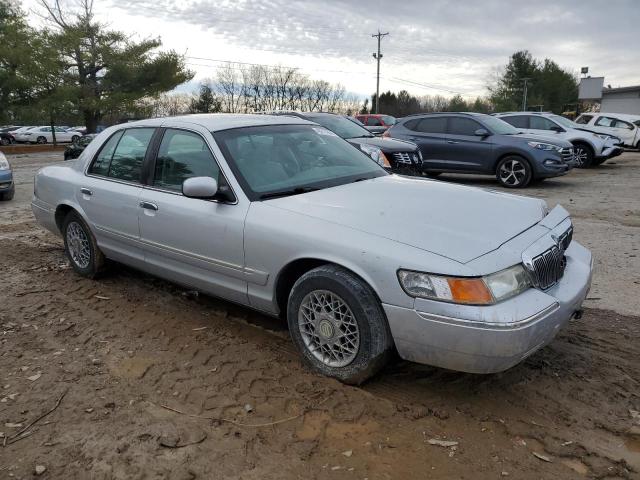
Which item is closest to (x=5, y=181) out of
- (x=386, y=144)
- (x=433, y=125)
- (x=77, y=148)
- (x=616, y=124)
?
(x=386, y=144)

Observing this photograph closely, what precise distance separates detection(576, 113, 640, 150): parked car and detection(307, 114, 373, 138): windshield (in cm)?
1066

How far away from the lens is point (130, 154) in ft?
15.5

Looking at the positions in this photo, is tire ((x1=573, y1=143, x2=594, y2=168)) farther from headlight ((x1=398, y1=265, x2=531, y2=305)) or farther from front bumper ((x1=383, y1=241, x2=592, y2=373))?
headlight ((x1=398, y1=265, x2=531, y2=305))

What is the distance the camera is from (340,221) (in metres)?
3.21

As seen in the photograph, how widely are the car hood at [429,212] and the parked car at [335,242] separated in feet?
0.04

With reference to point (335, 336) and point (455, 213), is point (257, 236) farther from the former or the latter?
point (455, 213)

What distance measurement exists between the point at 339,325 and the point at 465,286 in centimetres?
81

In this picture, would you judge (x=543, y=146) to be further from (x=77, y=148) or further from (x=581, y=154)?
(x=77, y=148)

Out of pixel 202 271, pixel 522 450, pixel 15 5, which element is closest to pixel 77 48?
pixel 15 5

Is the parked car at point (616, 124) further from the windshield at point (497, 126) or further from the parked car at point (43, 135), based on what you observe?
the parked car at point (43, 135)

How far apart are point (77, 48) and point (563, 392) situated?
35.1 metres

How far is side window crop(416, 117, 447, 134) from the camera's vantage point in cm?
1218

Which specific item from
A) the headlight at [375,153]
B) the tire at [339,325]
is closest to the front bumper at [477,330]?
the tire at [339,325]

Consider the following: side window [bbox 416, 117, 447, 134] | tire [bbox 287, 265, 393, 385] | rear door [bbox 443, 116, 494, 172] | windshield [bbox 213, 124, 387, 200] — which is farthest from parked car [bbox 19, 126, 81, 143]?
tire [bbox 287, 265, 393, 385]
